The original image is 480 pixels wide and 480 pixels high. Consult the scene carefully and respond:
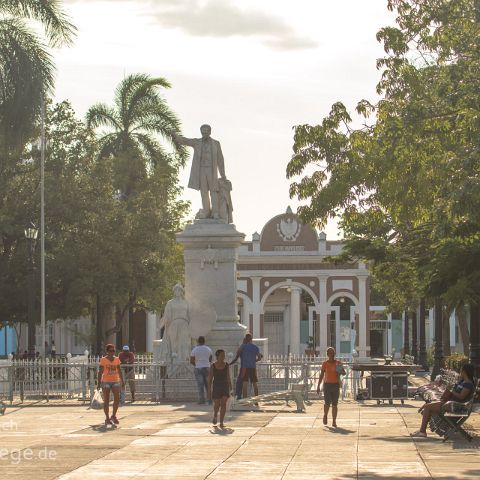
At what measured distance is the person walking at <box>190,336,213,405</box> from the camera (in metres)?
27.8

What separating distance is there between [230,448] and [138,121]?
36.4 m

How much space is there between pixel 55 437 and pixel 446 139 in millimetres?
8402

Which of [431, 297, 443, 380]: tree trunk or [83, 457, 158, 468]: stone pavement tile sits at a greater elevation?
[431, 297, 443, 380]: tree trunk

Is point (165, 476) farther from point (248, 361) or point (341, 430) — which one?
point (248, 361)

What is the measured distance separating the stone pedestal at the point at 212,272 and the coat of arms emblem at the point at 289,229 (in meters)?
42.8

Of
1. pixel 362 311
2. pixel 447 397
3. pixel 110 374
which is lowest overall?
pixel 447 397

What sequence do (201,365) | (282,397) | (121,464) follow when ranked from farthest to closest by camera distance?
(201,365) < (282,397) < (121,464)

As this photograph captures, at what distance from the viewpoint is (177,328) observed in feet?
101

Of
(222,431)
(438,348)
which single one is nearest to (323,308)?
(438,348)

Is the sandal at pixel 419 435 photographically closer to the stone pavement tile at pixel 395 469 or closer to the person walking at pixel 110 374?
the stone pavement tile at pixel 395 469

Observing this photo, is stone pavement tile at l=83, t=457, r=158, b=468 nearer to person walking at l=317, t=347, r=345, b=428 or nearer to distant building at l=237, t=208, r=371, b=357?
person walking at l=317, t=347, r=345, b=428

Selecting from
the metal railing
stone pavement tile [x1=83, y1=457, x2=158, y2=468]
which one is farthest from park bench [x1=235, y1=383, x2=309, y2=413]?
stone pavement tile [x1=83, y1=457, x2=158, y2=468]

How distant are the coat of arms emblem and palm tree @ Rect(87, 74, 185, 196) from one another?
2285 centimetres

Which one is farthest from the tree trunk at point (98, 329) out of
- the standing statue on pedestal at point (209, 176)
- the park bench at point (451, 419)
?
the park bench at point (451, 419)
